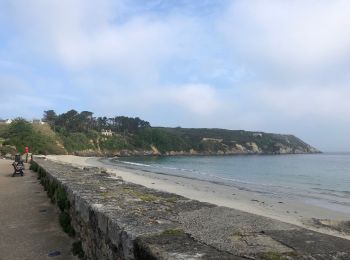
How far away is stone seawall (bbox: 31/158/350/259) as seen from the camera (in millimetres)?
2350

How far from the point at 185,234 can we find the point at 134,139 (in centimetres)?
11843

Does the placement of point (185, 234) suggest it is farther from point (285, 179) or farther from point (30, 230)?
point (285, 179)

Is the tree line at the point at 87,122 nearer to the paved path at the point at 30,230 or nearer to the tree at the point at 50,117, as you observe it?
the tree at the point at 50,117

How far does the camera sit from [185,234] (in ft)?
9.34

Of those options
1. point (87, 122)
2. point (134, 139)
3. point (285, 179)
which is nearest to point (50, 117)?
point (87, 122)

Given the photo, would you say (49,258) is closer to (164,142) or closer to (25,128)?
(25,128)

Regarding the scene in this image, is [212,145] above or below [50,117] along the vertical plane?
below

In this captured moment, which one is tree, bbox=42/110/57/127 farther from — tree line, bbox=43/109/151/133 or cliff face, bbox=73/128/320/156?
cliff face, bbox=73/128/320/156

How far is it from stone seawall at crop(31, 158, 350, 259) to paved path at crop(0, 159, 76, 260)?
32.6 inches

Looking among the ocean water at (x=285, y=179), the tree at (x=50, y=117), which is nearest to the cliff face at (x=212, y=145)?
the tree at (x=50, y=117)

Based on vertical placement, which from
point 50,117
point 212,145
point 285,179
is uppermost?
point 50,117

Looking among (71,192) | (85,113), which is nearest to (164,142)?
(85,113)

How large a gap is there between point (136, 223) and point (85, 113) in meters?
121

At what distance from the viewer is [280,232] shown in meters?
2.81
